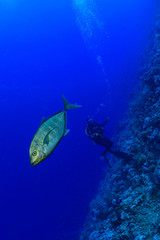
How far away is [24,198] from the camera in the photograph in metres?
47.6

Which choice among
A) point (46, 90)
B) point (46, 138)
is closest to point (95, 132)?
Answer: point (46, 138)

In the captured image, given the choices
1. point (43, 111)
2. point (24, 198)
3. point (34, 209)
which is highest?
point (43, 111)

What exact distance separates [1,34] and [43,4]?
2393cm

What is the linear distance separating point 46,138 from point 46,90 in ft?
240

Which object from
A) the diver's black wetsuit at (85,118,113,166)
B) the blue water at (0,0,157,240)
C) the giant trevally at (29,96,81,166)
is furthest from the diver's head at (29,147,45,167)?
the blue water at (0,0,157,240)

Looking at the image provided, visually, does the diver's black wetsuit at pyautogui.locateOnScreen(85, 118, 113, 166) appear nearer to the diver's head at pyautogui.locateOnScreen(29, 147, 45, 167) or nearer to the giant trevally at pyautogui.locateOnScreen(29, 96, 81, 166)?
the giant trevally at pyautogui.locateOnScreen(29, 96, 81, 166)

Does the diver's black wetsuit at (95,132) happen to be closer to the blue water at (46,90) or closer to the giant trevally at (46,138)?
the giant trevally at (46,138)

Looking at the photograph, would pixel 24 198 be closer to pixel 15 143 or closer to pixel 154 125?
pixel 15 143

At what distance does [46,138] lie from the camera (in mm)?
1238

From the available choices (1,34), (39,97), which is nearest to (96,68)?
(39,97)

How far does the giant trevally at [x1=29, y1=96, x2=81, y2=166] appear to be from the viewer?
1216 mm

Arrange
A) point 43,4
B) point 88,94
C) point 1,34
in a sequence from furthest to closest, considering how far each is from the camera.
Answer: point 43,4, point 1,34, point 88,94

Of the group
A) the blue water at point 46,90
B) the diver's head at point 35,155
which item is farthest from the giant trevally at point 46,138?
the blue water at point 46,90

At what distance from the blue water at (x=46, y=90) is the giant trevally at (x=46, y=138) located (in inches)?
928
